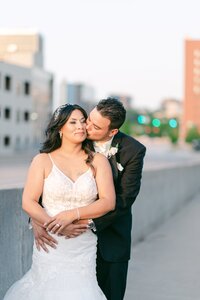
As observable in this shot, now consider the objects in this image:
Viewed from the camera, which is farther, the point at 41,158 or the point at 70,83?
the point at 70,83

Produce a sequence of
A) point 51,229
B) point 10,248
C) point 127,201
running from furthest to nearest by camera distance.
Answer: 1. point 10,248
2. point 127,201
3. point 51,229

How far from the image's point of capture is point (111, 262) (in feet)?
14.7

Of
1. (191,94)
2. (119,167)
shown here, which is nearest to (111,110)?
(119,167)

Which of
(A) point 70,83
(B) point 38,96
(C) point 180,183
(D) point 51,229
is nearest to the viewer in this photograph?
(D) point 51,229

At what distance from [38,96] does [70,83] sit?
276 ft

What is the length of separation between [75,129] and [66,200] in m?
0.41

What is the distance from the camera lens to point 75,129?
Result: 411 cm

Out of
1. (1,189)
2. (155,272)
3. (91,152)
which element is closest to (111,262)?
(91,152)

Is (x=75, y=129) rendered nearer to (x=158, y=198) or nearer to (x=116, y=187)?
(x=116, y=187)

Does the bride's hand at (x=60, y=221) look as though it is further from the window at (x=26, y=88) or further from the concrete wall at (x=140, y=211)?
the window at (x=26, y=88)

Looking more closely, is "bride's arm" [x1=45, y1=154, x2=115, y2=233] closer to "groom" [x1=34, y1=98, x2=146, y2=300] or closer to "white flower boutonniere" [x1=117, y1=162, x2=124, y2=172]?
"groom" [x1=34, y1=98, x2=146, y2=300]

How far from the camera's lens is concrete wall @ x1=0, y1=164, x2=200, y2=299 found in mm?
5789

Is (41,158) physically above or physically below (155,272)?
above

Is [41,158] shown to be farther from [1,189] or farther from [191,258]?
[191,258]
